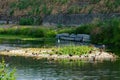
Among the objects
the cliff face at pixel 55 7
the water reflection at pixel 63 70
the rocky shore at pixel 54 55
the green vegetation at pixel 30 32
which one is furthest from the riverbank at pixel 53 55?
the cliff face at pixel 55 7

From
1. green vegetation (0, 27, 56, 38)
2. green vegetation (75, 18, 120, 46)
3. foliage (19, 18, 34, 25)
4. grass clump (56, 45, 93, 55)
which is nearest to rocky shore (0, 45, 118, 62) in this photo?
grass clump (56, 45, 93, 55)

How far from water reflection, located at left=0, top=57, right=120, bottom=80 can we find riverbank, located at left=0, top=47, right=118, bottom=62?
10.5 ft

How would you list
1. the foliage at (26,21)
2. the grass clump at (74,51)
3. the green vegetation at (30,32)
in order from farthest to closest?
1. the foliage at (26,21)
2. the green vegetation at (30,32)
3. the grass clump at (74,51)

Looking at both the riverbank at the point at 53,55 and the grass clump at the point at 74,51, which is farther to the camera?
the grass clump at the point at 74,51

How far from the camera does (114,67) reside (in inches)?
2108

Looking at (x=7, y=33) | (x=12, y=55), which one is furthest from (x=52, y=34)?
(x=12, y=55)

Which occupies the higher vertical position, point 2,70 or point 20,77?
point 2,70

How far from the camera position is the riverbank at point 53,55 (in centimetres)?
6216

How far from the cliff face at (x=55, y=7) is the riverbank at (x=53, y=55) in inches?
2146

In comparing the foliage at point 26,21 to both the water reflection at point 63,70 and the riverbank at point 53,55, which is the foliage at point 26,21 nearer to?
the riverbank at point 53,55

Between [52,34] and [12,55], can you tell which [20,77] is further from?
[52,34]

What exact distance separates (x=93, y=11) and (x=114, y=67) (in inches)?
2808

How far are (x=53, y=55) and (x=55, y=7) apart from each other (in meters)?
72.0

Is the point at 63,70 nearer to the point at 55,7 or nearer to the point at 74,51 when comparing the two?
the point at 74,51
